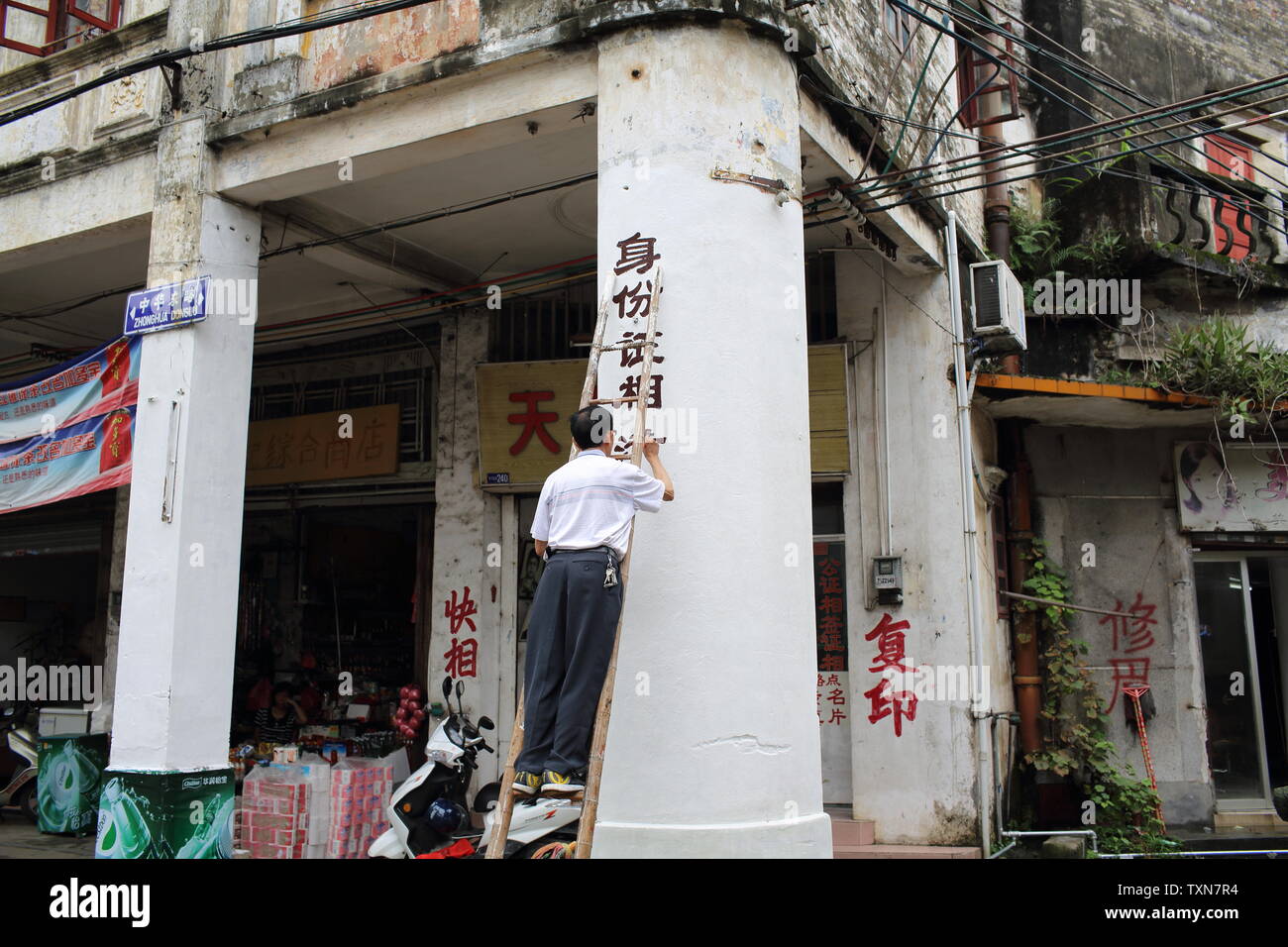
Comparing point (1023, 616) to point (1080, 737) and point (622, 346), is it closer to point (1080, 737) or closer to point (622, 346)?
point (1080, 737)

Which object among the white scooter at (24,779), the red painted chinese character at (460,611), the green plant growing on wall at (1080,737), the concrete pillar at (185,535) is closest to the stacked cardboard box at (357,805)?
the concrete pillar at (185,535)

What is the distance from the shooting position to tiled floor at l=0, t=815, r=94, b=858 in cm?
848

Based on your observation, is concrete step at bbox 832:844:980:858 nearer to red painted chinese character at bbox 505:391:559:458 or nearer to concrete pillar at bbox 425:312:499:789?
concrete pillar at bbox 425:312:499:789

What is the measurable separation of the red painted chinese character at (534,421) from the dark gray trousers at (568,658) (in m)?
4.56

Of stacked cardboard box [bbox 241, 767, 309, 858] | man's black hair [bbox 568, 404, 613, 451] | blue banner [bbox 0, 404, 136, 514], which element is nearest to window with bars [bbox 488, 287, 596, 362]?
blue banner [bbox 0, 404, 136, 514]

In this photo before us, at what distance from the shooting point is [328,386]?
36.2 ft

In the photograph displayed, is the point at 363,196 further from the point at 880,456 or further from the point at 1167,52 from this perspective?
the point at 1167,52

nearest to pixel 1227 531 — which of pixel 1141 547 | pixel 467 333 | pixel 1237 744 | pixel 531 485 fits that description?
pixel 1141 547

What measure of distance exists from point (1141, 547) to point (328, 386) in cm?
789

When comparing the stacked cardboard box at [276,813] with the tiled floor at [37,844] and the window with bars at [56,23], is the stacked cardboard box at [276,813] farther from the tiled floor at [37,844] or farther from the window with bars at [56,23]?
the window with bars at [56,23]

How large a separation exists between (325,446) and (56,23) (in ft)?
13.8

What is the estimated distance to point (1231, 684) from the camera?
33.2 ft

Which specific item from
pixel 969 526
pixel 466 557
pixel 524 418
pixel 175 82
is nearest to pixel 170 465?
pixel 175 82

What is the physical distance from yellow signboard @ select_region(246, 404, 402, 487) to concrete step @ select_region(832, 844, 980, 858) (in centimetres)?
526
